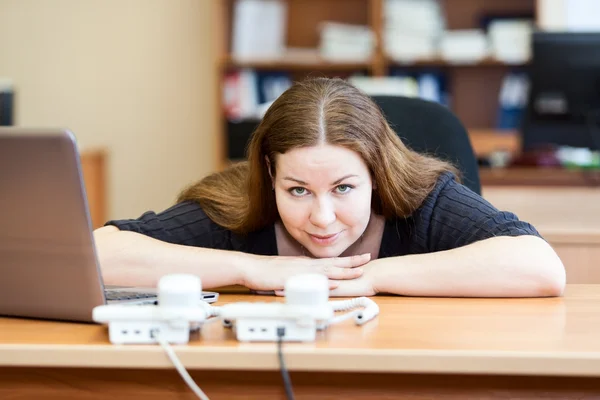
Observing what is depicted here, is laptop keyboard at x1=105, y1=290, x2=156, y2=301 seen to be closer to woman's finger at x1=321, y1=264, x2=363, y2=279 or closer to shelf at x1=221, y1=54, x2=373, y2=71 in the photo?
woman's finger at x1=321, y1=264, x2=363, y2=279

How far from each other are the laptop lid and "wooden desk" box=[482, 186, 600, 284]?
125 cm

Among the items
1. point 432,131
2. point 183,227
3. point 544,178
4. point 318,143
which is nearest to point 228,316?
point 318,143

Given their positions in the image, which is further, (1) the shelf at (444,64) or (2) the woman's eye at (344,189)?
(1) the shelf at (444,64)

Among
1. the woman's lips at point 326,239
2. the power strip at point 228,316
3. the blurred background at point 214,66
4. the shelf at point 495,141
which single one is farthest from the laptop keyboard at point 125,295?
the shelf at point 495,141

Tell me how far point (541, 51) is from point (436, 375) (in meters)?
2.21

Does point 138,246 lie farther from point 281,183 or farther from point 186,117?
point 186,117

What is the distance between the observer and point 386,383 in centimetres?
94

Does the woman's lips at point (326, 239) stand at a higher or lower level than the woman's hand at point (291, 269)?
higher

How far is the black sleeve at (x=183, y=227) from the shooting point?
1.49 metres

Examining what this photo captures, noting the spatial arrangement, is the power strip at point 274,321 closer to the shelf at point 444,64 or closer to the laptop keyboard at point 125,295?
the laptop keyboard at point 125,295

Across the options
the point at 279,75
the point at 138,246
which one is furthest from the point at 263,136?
the point at 279,75

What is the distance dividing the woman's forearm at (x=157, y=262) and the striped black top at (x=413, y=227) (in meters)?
0.08

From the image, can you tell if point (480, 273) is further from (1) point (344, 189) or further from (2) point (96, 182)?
(2) point (96, 182)

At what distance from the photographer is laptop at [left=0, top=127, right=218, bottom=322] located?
3.20ft
